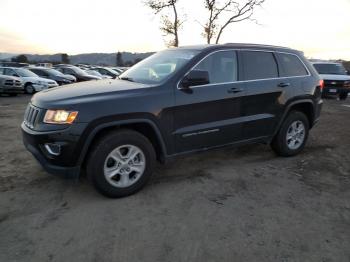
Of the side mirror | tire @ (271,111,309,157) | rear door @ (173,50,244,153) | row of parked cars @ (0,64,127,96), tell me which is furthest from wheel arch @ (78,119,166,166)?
row of parked cars @ (0,64,127,96)

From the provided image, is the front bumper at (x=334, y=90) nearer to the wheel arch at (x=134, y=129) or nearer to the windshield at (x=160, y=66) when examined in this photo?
the windshield at (x=160, y=66)

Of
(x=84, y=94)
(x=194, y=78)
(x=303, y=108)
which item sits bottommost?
(x=303, y=108)

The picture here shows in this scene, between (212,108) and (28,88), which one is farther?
(28,88)

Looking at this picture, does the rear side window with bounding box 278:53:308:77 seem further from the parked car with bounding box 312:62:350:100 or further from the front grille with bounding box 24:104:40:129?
the parked car with bounding box 312:62:350:100

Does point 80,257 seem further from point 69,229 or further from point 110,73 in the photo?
point 110,73

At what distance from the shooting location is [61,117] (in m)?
3.73

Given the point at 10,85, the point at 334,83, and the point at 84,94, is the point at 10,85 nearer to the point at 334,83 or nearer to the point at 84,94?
the point at 84,94

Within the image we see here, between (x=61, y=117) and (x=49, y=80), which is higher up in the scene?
(x=61, y=117)

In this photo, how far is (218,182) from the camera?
466cm

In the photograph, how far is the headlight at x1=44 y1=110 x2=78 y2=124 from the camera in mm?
3712

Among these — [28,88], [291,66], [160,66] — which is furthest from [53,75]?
[291,66]

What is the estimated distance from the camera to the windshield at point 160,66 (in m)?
4.50

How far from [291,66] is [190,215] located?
10.9 ft

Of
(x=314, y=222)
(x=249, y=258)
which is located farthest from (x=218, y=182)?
(x=249, y=258)
